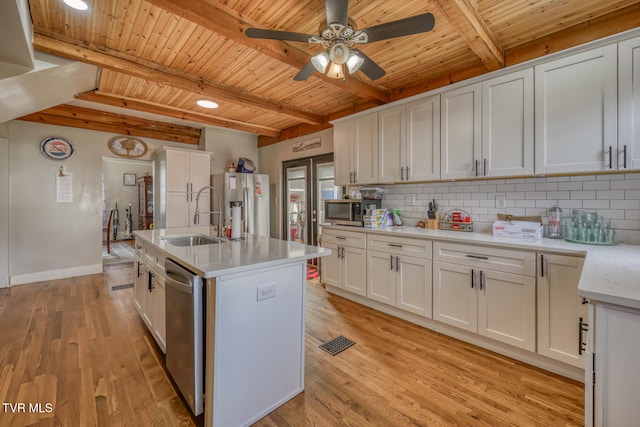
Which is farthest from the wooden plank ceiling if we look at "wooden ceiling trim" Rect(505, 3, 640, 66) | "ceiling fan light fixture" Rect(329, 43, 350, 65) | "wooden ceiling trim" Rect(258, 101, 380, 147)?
"ceiling fan light fixture" Rect(329, 43, 350, 65)

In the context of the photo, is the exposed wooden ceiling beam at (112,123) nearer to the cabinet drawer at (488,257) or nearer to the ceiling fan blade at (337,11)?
the ceiling fan blade at (337,11)

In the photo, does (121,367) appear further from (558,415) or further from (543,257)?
(543,257)

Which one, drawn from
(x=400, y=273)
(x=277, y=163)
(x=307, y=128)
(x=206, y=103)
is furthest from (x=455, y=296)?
(x=277, y=163)

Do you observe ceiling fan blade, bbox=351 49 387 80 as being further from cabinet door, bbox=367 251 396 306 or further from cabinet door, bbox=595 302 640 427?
cabinet door, bbox=595 302 640 427

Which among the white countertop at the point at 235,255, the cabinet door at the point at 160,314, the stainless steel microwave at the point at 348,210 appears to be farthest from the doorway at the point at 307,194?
the cabinet door at the point at 160,314

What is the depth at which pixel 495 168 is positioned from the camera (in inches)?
99.7

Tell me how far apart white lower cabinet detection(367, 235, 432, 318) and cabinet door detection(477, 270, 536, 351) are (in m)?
0.48

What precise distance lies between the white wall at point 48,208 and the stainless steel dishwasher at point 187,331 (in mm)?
3979

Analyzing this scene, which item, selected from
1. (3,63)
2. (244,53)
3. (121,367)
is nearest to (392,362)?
(121,367)

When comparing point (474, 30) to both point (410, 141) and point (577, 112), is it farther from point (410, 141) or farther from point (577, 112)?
point (410, 141)

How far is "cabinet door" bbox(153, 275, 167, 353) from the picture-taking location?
2080 millimetres

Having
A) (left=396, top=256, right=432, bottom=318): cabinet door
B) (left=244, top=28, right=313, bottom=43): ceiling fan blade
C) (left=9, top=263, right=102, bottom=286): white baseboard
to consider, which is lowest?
(left=9, top=263, right=102, bottom=286): white baseboard

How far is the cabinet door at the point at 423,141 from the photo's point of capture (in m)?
2.91

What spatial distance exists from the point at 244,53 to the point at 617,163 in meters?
3.23
